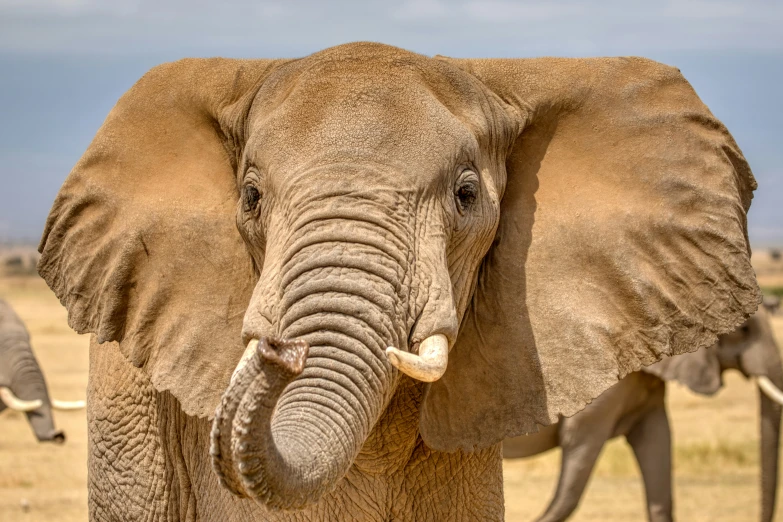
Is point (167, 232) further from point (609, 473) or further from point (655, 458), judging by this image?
point (609, 473)

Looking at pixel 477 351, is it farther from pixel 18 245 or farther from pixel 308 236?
pixel 18 245

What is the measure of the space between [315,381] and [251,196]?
0.87 meters

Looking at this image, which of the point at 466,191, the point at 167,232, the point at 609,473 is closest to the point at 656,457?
the point at 609,473

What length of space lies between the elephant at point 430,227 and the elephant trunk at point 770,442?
5.84 metres

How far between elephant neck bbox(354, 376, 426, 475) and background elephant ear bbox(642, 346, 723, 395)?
253 inches

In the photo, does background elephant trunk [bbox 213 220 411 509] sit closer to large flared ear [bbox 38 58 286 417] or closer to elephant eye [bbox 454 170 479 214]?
elephant eye [bbox 454 170 479 214]

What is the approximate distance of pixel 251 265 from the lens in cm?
429

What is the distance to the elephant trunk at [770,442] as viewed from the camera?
33.0ft

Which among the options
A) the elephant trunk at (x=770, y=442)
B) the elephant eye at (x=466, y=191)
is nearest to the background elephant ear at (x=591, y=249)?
the elephant eye at (x=466, y=191)

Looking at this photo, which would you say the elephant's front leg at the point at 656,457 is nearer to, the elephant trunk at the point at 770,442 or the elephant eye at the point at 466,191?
the elephant trunk at the point at 770,442

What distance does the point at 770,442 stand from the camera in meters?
10.8

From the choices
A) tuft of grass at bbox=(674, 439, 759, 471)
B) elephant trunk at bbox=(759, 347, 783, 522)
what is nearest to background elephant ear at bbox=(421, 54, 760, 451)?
elephant trunk at bbox=(759, 347, 783, 522)

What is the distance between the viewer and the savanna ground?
1116cm

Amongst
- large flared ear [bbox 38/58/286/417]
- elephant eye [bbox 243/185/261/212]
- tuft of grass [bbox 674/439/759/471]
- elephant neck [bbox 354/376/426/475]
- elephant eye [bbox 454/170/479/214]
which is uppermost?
elephant eye [bbox 454/170/479/214]
